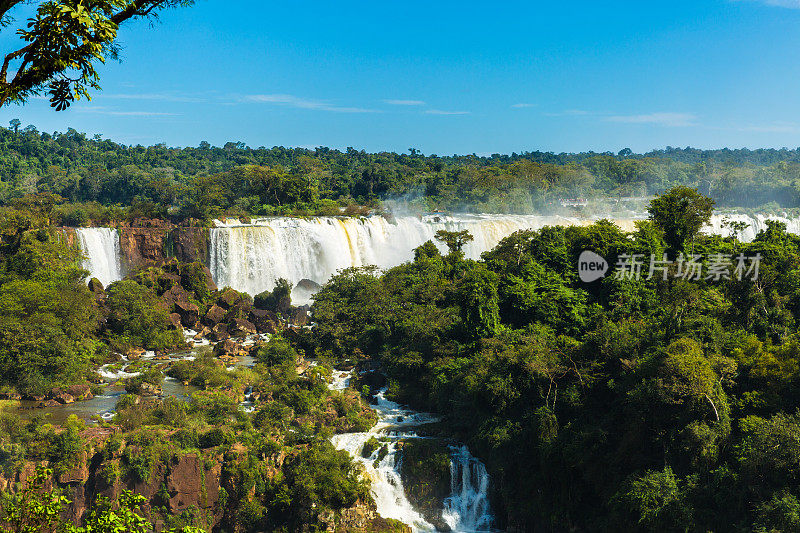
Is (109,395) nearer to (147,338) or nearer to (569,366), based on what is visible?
(147,338)

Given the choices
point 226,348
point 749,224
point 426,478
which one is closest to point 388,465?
point 426,478

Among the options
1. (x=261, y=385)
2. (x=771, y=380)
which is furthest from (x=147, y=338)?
(x=771, y=380)

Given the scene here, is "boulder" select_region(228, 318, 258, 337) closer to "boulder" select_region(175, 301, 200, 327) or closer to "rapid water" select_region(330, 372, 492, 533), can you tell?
"boulder" select_region(175, 301, 200, 327)

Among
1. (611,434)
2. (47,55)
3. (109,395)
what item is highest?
(47,55)

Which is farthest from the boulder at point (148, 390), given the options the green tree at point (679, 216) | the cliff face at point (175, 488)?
the green tree at point (679, 216)

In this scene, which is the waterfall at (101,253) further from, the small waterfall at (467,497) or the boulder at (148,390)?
the small waterfall at (467,497)

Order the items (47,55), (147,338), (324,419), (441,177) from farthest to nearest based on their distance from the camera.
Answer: (441,177) < (147,338) < (324,419) < (47,55)

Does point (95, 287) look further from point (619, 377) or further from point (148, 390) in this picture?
point (619, 377)
